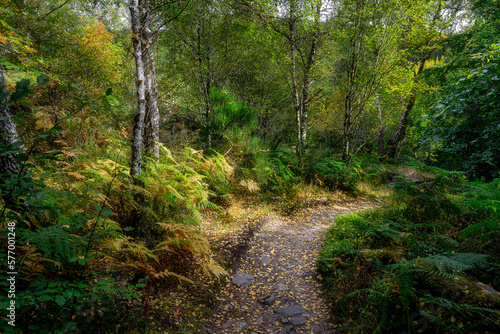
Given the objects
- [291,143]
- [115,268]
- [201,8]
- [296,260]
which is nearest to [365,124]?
[291,143]

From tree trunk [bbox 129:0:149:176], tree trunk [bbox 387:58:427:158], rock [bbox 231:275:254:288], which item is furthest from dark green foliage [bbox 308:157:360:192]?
tree trunk [bbox 129:0:149:176]

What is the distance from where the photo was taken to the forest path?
3.15 m

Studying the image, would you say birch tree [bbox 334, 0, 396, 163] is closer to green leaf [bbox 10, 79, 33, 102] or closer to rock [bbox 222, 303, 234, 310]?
rock [bbox 222, 303, 234, 310]

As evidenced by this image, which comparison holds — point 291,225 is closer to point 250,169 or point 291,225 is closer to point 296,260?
point 296,260

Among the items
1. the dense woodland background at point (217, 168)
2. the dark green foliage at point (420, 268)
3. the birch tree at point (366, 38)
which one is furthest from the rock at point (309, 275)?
the birch tree at point (366, 38)

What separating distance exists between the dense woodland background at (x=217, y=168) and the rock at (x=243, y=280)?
0.33 metres

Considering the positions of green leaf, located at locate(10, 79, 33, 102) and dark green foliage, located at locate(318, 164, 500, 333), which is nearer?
green leaf, located at locate(10, 79, 33, 102)

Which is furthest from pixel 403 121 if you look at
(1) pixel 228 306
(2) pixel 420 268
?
(1) pixel 228 306

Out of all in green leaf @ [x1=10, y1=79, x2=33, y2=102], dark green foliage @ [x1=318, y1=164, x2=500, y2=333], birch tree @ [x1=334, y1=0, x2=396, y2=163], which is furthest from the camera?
birch tree @ [x1=334, y1=0, x2=396, y2=163]

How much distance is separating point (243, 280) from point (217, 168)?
293 cm

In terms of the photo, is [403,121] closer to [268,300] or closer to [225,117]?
[225,117]

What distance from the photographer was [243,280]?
4062mm

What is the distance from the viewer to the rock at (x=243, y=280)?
3.95m

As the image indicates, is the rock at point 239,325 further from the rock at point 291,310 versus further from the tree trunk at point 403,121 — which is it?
the tree trunk at point 403,121
